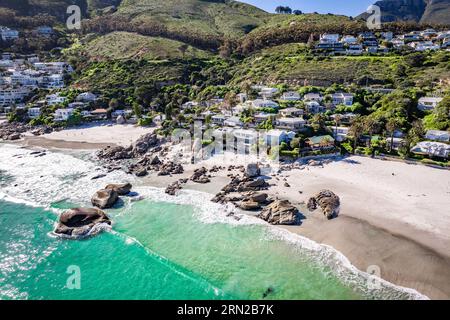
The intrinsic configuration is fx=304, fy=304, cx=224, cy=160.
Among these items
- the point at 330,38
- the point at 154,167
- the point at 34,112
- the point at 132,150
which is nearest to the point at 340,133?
the point at 154,167

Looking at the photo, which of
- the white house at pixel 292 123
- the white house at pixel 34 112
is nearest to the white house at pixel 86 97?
the white house at pixel 34 112

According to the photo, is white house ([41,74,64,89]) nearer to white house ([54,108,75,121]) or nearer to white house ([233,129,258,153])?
white house ([54,108,75,121])

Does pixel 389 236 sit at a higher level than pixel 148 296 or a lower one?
higher

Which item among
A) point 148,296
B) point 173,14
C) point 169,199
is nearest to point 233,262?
point 148,296

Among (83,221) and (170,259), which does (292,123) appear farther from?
(83,221)

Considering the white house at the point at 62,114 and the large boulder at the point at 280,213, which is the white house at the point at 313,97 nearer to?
the large boulder at the point at 280,213
